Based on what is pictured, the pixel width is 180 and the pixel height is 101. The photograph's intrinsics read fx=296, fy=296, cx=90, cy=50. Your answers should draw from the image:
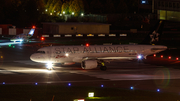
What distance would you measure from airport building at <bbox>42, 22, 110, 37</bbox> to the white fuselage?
213ft

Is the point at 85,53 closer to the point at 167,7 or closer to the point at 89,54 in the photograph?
the point at 89,54

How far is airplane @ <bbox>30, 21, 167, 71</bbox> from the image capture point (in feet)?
137

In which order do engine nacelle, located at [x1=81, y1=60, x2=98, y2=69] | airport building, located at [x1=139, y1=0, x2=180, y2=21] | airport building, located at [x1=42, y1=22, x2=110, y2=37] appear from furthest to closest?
airport building, located at [x1=42, y1=22, x2=110, y2=37], airport building, located at [x1=139, y1=0, x2=180, y2=21], engine nacelle, located at [x1=81, y1=60, x2=98, y2=69]

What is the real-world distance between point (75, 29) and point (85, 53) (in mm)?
69514

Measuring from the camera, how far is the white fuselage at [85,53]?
41.8 meters

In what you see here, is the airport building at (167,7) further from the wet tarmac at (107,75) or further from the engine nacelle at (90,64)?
the engine nacelle at (90,64)

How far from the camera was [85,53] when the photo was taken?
4266cm

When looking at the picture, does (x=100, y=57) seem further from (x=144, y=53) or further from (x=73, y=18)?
(x=73, y=18)

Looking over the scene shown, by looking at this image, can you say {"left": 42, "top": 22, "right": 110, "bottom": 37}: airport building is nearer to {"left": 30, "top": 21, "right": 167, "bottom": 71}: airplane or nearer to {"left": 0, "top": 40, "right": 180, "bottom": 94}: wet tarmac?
{"left": 0, "top": 40, "right": 180, "bottom": 94}: wet tarmac

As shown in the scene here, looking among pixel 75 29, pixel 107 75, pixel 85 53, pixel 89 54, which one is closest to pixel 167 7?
pixel 75 29

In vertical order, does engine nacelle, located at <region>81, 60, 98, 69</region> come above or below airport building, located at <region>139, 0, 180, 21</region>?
below

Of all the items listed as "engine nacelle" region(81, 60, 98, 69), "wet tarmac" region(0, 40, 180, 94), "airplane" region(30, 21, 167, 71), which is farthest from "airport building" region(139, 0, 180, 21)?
"engine nacelle" region(81, 60, 98, 69)

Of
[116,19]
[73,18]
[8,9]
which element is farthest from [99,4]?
[8,9]

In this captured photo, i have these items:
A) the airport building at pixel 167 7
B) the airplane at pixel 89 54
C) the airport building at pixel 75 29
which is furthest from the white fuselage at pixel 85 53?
the airport building at pixel 75 29
